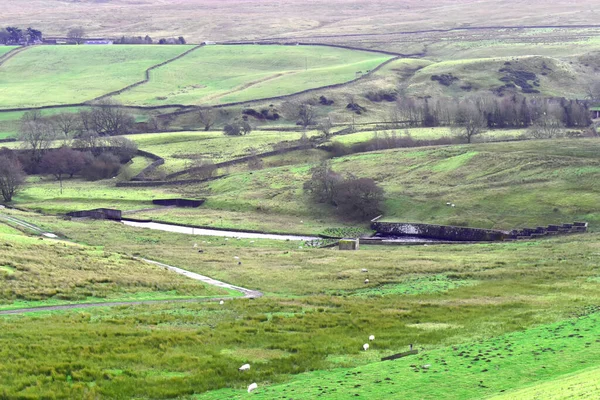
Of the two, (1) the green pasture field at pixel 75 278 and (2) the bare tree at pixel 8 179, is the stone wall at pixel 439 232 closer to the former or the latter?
(1) the green pasture field at pixel 75 278

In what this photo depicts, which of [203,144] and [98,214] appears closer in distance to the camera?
[98,214]

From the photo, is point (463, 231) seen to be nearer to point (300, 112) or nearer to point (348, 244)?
point (348, 244)

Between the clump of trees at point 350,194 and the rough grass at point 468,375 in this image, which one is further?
the clump of trees at point 350,194

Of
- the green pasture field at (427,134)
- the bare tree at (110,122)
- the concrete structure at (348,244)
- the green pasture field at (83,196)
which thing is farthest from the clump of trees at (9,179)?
the concrete structure at (348,244)

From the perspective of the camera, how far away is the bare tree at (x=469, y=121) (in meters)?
142

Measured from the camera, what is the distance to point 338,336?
130ft

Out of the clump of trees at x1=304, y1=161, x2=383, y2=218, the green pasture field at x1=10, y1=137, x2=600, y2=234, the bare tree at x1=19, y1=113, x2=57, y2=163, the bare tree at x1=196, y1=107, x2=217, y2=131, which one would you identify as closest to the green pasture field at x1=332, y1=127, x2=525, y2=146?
the green pasture field at x1=10, y1=137, x2=600, y2=234

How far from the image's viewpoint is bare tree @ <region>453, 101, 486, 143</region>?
142 meters

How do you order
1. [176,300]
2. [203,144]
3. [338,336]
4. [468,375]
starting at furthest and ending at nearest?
[203,144] < [176,300] < [338,336] < [468,375]

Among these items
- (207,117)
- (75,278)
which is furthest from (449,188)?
(207,117)

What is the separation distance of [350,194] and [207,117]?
246 ft

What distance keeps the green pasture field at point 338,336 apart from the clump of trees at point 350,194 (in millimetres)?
37102

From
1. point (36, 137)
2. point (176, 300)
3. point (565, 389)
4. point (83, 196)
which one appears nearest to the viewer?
point (565, 389)

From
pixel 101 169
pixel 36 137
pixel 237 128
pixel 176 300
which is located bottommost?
pixel 101 169
